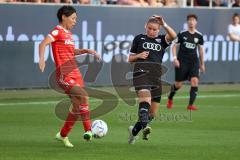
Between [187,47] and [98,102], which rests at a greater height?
[187,47]

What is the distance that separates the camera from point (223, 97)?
26453mm

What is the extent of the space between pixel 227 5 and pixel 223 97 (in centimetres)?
654

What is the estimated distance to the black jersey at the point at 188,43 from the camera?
23.1 m

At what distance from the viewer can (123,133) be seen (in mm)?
16984

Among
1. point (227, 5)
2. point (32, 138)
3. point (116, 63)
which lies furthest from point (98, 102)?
point (227, 5)

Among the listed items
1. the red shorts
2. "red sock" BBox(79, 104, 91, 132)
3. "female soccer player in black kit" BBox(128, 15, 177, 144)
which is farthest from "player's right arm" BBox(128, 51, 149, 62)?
"red sock" BBox(79, 104, 91, 132)

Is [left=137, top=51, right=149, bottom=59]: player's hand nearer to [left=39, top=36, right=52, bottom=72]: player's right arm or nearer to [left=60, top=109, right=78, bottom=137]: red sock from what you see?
[left=60, top=109, right=78, bottom=137]: red sock

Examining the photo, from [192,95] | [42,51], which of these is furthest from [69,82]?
[192,95]

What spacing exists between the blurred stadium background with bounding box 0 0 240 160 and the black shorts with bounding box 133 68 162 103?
2.83 ft

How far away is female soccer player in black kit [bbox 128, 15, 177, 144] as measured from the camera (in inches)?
589

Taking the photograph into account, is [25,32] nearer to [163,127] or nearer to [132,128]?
[163,127]

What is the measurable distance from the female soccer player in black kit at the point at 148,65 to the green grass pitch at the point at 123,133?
55cm

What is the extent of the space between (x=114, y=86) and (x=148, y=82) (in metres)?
13.1

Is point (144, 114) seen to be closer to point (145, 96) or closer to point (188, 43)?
point (145, 96)
